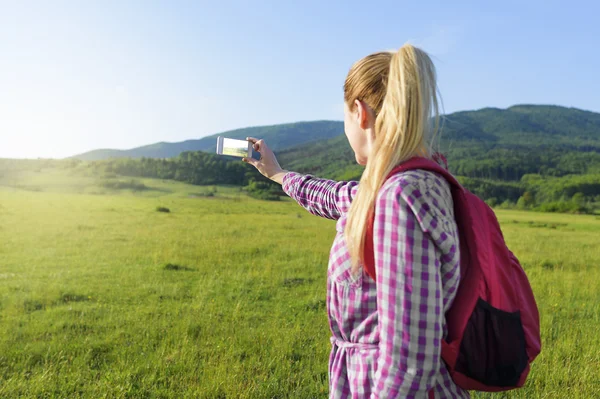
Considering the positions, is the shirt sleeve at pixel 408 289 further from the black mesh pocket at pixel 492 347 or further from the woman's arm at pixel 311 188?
the woman's arm at pixel 311 188

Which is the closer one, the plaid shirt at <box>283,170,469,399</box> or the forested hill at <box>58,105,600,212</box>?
the plaid shirt at <box>283,170,469,399</box>

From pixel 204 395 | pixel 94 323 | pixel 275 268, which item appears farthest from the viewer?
pixel 275 268

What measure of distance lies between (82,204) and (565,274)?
2484cm

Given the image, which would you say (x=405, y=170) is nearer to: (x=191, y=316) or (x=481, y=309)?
(x=481, y=309)

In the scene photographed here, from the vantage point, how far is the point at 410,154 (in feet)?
5.06

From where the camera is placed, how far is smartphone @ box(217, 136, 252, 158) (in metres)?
2.90

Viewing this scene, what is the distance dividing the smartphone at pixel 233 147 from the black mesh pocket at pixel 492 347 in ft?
5.81

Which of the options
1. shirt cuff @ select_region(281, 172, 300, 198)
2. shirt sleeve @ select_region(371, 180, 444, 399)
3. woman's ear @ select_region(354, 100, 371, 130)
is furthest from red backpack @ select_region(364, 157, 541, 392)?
shirt cuff @ select_region(281, 172, 300, 198)

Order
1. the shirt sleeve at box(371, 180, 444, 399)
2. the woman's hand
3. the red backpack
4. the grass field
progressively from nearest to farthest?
the shirt sleeve at box(371, 180, 444, 399), the red backpack, the woman's hand, the grass field

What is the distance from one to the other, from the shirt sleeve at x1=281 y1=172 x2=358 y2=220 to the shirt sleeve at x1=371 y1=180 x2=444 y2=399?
36.4 inches

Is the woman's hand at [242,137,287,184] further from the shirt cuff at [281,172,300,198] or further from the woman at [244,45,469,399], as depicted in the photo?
the woman at [244,45,469,399]

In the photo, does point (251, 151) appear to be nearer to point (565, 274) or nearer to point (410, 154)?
point (410, 154)

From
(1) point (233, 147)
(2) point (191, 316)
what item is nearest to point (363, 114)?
(1) point (233, 147)

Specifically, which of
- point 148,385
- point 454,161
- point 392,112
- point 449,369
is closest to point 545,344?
point 148,385
